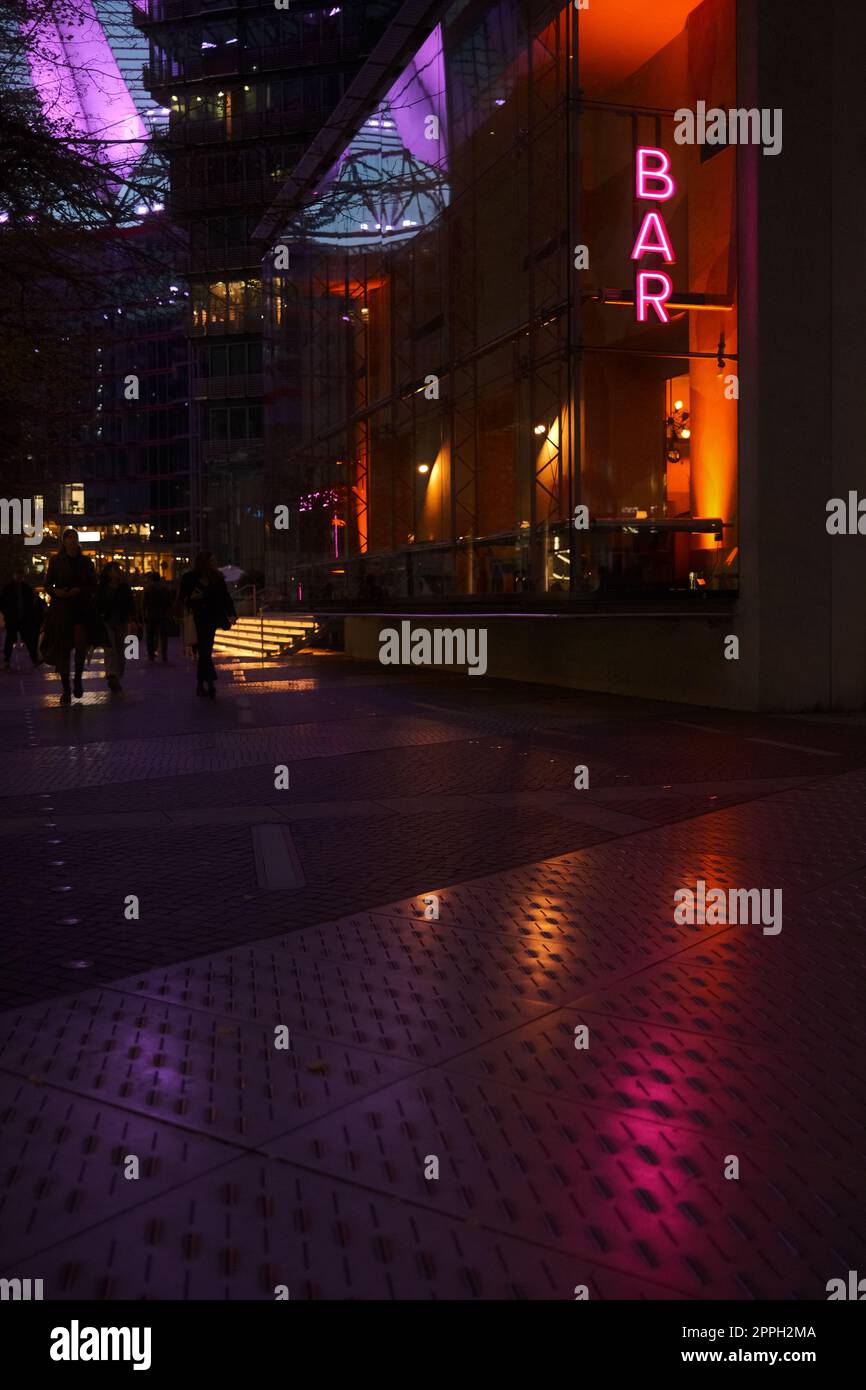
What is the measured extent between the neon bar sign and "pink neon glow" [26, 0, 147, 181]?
644cm

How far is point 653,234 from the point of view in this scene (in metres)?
14.8

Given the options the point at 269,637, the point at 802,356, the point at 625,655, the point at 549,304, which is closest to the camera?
the point at 802,356

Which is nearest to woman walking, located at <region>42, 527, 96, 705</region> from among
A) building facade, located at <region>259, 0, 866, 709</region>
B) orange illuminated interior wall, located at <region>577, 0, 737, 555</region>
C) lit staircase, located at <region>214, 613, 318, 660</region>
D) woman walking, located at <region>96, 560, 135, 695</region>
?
woman walking, located at <region>96, 560, 135, 695</region>

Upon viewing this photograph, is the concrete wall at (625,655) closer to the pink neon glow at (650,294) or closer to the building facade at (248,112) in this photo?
the pink neon glow at (650,294)

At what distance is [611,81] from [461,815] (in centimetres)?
1271

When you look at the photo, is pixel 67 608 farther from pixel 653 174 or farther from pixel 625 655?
pixel 653 174

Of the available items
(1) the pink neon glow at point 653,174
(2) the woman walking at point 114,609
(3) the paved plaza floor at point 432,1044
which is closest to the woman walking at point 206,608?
(2) the woman walking at point 114,609

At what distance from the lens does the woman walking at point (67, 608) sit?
53.6ft

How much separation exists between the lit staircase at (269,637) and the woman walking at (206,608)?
11.5m

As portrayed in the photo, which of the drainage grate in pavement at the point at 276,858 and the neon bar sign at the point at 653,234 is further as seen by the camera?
the neon bar sign at the point at 653,234

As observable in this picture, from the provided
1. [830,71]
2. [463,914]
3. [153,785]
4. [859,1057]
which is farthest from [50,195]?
[830,71]

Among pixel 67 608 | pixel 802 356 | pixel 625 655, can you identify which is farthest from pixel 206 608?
pixel 802 356

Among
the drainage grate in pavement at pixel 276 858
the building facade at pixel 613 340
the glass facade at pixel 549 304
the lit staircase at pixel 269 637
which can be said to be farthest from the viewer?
the lit staircase at pixel 269 637

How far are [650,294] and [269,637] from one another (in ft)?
66.7
